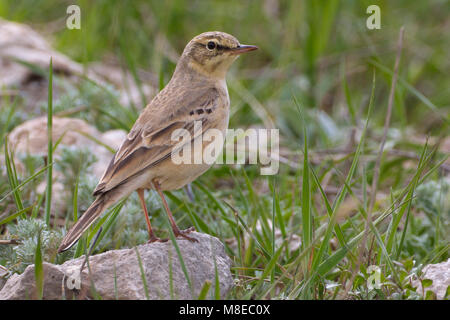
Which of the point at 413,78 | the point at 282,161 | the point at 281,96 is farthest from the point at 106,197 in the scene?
the point at 413,78

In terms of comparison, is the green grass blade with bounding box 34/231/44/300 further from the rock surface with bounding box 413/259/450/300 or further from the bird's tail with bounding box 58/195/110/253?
the rock surface with bounding box 413/259/450/300

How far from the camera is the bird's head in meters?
4.80

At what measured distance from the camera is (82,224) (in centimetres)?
361

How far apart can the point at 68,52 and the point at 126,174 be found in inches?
193

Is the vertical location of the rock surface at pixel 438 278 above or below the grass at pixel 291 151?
below

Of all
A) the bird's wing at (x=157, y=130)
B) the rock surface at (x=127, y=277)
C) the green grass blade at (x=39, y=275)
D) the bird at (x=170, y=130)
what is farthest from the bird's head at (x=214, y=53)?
the green grass blade at (x=39, y=275)

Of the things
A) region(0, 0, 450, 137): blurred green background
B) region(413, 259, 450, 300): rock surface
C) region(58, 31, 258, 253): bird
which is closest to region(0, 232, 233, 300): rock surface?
region(58, 31, 258, 253): bird

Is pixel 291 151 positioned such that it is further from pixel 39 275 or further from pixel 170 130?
pixel 39 275

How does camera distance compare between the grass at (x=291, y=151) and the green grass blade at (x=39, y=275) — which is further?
the grass at (x=291, y=151)

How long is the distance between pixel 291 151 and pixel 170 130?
285 centimetres

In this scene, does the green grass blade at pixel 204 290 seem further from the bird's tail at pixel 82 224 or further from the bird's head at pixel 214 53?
the bird's head at pixel 214 53

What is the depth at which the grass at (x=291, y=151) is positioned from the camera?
3629 mm

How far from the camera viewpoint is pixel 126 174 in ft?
13.0

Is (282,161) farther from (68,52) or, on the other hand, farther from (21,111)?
(68,52)
